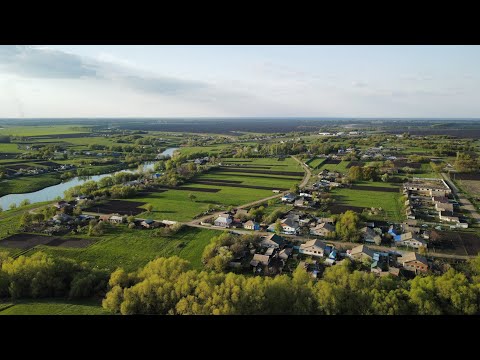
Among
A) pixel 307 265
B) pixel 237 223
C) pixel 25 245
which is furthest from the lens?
pixel 237 223

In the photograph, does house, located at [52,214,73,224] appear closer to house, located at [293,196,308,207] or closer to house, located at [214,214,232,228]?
house, located at [214,214,232,228]

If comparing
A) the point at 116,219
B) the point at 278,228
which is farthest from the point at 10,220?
the point at 278,228

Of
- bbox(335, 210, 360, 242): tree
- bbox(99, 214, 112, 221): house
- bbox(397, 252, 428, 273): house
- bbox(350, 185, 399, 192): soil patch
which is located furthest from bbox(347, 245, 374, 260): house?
bbox(99, 214, 112, 221): house

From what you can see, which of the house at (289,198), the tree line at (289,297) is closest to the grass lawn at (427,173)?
the house at (289,198)
